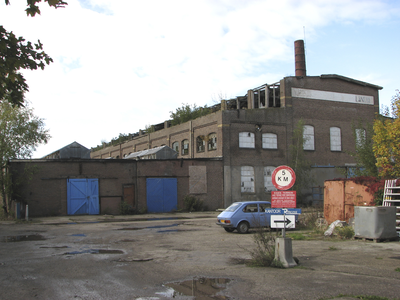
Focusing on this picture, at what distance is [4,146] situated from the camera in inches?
953

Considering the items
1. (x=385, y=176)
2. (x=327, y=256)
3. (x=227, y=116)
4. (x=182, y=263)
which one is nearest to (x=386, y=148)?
(x=385, y=176)

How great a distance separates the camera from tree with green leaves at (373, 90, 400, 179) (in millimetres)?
16922

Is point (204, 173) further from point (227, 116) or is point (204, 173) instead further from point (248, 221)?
point (248, 221)

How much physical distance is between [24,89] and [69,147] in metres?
23.2

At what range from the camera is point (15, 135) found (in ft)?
81.3

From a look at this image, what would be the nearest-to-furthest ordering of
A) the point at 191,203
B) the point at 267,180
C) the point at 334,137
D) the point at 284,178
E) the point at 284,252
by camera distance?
the point at 284,252
the point at 284,178
the point at 191,203
the point at 267,180
the point at 334,137

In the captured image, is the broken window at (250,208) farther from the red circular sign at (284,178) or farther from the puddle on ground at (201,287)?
the puddle on ground at (201,287)

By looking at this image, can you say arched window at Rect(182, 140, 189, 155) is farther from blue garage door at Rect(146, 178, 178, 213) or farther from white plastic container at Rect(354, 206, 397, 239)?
white plastic container at Rect(354, 206, 397, 239)

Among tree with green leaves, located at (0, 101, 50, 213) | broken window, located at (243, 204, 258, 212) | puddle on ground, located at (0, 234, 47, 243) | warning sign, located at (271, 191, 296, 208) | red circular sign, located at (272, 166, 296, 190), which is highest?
tree with green leaves, located at (0, 101, 50, 213)

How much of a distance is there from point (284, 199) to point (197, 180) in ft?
74.1

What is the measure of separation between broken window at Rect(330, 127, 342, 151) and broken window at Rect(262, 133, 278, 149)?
6.79m

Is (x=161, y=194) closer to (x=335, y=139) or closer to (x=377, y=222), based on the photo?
(x=335, y=139)

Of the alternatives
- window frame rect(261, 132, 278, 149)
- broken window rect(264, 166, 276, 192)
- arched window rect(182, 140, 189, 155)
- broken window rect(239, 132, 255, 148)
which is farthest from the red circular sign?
arched window rect(182, 140, 189, 155)

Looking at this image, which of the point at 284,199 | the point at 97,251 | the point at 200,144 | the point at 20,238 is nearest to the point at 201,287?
the point at 284,199
